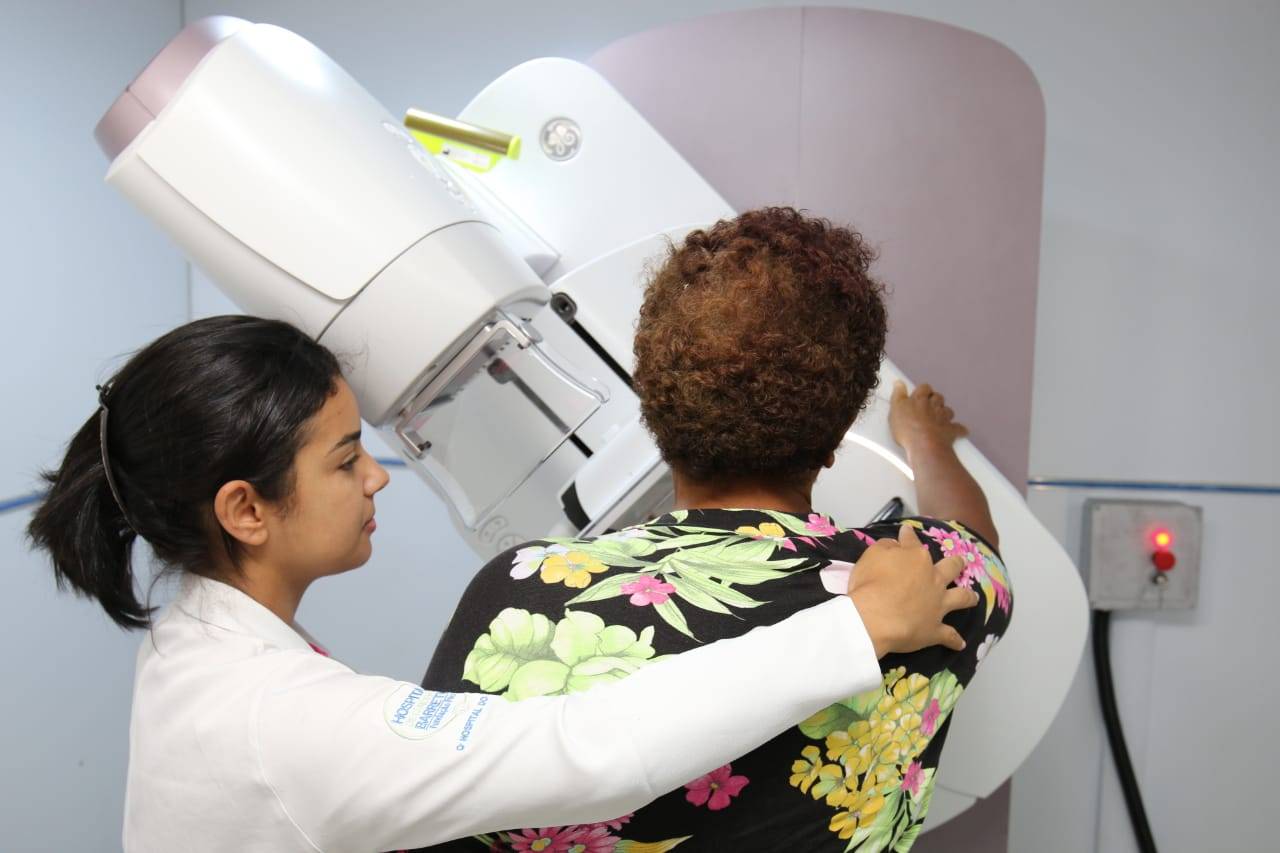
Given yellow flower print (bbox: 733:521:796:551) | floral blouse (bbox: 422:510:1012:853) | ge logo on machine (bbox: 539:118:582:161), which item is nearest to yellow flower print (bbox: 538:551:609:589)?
floral blouse (bbox: 422:510:1012:853)

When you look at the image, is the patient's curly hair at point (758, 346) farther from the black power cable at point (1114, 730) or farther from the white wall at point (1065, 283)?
the black power cable at point (1114, 730)

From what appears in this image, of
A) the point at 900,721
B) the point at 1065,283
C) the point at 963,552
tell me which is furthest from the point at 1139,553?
the point at 900,721

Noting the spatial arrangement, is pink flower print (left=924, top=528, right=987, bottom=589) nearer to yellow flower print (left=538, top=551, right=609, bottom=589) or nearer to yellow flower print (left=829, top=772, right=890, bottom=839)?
yellow flower print (left=829, top=772, right=890, bottom=839)

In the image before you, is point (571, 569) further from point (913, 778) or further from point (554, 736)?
→ point (913, 778)

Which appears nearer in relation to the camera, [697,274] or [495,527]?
[697,274]

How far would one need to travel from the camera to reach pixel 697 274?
746 millimetres

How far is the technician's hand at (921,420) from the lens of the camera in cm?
106

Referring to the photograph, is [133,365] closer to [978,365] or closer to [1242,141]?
[978,365]

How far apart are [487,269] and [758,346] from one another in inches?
10.8

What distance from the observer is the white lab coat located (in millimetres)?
594

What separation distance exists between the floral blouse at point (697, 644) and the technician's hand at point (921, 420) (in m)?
0.35

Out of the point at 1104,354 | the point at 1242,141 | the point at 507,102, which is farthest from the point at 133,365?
the point at 1242,141

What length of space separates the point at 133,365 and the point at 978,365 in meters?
0.89

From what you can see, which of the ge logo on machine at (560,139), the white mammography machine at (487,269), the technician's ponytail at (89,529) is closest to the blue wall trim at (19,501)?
the technician's ponytail at (89,529)
